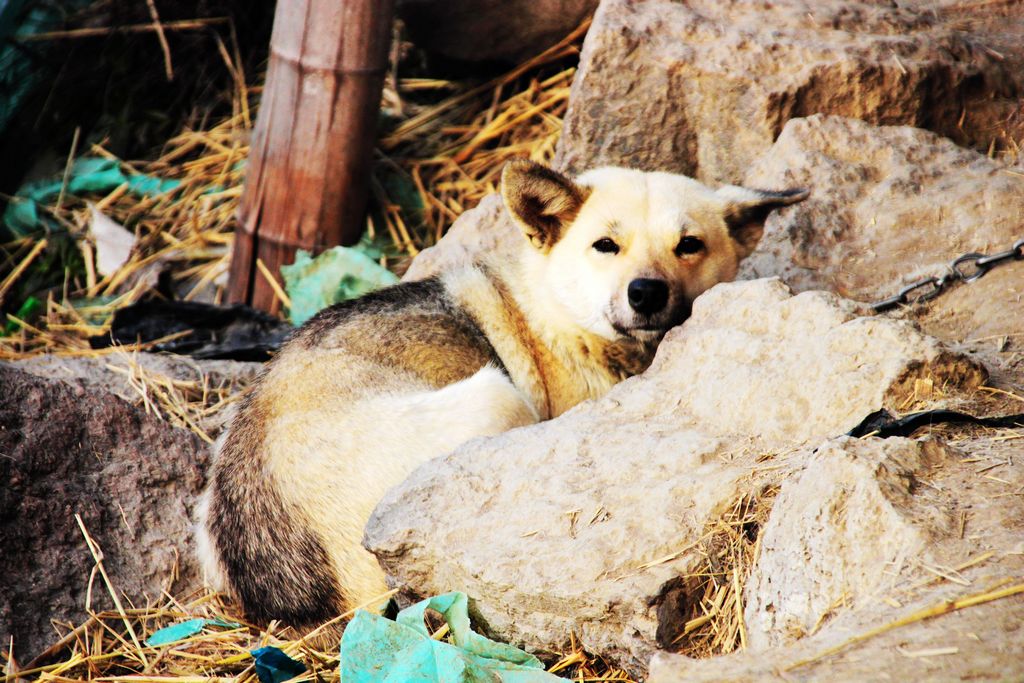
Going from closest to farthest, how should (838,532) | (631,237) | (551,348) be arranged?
(838,532) → (631,237) → (551,348)

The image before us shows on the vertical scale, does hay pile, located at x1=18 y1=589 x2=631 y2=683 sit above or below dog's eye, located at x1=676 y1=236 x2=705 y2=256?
below

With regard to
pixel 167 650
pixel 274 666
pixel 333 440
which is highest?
pixel 333 440

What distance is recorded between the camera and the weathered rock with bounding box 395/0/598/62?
677cm

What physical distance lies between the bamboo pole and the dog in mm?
1868

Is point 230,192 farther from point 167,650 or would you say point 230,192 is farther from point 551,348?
point 167,650

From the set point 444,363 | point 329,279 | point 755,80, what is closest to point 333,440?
point 444,363

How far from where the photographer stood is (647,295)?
4.02m

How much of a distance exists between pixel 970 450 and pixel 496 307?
7.66 feet

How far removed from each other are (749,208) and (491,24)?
3278 mm

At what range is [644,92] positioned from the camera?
218 inches

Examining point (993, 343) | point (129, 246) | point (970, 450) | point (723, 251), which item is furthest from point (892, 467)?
point (129, 246)

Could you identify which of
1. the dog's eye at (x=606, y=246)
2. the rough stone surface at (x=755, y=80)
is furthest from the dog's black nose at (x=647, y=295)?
the rough stone surface at (x=755, y=80)

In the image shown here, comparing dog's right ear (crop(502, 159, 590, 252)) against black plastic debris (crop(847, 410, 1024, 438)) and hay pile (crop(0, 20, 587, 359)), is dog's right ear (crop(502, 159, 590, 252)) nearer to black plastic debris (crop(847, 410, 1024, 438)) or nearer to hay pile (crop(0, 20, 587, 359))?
black plastic debris (crop(847, 410, 1024, 438))

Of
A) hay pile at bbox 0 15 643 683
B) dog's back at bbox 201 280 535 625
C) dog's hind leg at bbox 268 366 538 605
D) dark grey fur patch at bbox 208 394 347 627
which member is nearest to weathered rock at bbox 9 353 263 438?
hay pile at bbox 0 15 643 683
